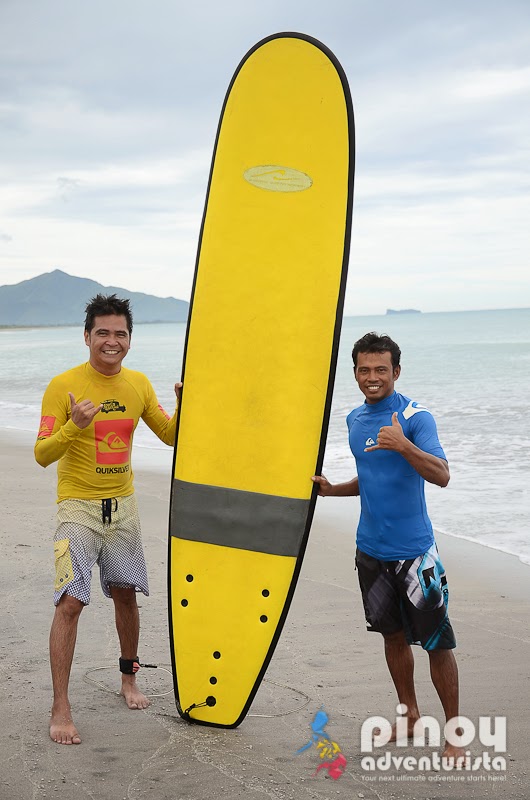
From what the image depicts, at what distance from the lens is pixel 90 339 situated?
332cm

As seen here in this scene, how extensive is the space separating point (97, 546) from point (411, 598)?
1231 mm

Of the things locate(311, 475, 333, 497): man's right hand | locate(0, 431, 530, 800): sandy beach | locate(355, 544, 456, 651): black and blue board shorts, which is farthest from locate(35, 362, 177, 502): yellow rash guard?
locate(355, 544, 456, 651): black and blue board shorts

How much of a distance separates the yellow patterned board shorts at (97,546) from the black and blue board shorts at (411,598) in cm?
92

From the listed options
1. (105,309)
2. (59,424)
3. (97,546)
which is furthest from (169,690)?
(105,309)

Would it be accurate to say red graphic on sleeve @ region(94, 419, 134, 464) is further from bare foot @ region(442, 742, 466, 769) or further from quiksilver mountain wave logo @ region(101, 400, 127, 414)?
bare foot @ region(442, 742, 466, 769)

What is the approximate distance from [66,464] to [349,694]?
158 centimetres

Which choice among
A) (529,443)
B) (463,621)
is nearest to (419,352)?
(529,443)

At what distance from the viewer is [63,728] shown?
10.2ft

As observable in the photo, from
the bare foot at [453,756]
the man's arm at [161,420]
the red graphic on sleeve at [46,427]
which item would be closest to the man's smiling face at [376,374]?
the man's arm at [161,420]

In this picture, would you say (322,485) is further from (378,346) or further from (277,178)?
(277,178)

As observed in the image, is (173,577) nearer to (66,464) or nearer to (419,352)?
(66,464)

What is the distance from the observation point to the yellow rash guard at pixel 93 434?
324cm

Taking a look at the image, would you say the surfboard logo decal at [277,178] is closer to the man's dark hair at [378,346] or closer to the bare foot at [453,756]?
the man's dark hair at [378,346]

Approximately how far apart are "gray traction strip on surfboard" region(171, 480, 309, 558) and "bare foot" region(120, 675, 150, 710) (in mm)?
651
